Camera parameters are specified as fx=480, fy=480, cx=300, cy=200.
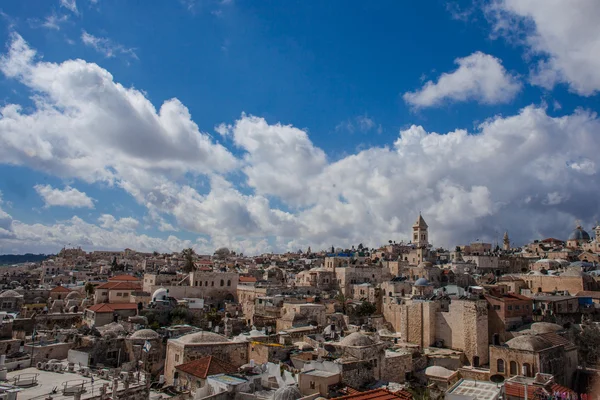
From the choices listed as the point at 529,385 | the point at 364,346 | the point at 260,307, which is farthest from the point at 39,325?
the point at 529,385

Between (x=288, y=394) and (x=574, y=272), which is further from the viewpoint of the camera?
(x=574, y=272)

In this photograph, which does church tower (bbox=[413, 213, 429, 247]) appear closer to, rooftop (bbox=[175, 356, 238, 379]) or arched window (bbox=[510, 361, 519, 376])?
arched window (bbox=[510, 361, 519, 376])

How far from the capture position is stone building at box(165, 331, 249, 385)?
843 inches

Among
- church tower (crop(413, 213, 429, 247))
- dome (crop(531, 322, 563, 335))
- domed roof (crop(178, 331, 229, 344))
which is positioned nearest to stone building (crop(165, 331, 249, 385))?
domed roof (crop(178, 331, 229, 344))

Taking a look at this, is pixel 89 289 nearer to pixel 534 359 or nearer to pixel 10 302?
pixel 10 302

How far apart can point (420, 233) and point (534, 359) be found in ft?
188

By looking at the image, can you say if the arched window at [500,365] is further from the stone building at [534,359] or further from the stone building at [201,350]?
the stone building at [201,350]

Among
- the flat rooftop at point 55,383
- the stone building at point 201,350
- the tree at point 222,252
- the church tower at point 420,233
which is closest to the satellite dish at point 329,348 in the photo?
the stone building at point 201,350

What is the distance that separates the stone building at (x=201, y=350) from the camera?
21422 millimetres

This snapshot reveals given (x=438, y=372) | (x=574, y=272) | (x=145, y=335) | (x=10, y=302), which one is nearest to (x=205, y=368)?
(x=145, y=335)

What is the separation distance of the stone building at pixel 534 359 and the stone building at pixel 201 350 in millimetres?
12087

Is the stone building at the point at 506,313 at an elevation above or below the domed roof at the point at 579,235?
below

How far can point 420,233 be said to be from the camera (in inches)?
3054

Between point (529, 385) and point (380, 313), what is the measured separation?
24.8m
